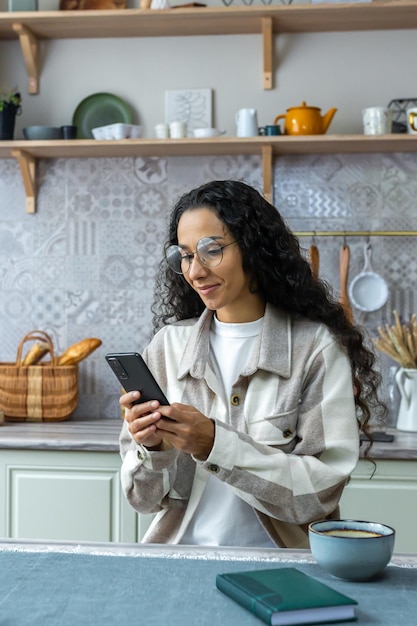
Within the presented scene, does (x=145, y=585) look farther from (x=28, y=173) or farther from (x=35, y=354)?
(x=28, y=173)

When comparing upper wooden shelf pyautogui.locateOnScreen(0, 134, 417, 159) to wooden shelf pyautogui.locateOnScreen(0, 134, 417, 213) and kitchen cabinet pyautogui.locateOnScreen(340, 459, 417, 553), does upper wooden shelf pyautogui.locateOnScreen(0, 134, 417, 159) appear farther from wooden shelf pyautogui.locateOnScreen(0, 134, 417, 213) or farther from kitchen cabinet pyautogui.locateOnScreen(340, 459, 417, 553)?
kitchen cabinet pyautogui.locateOnScreen(340, 459, 417, 553)

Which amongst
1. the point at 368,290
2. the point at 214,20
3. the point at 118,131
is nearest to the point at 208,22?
the point at 214,20

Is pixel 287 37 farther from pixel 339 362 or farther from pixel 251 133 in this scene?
pixel 339 362

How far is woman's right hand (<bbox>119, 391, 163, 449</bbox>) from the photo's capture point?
1579 mm

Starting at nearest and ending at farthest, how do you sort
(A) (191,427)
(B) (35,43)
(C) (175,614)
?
1. (C) (175,614)
2. (A) (191,427)
3. (B) (35,43)

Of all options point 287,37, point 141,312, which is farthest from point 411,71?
point 141,312

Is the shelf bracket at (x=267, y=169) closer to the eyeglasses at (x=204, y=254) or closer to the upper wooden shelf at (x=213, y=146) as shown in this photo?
the upper wooden shelf at (x=213, y=146)

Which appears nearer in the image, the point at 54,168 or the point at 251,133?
the point at 251,133

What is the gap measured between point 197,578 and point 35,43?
2.64 metres

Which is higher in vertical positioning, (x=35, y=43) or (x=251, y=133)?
(x=35, y=43)

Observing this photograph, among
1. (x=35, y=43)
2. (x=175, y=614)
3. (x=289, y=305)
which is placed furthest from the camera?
(x=35, y=43)

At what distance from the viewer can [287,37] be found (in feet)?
11.2

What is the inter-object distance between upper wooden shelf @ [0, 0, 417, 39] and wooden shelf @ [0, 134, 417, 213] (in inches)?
17.6

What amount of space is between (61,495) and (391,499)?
104 cm
